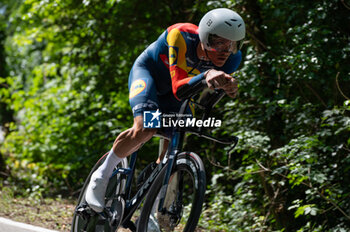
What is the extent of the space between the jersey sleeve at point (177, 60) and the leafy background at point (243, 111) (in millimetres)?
2118

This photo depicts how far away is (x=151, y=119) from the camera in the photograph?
3.23 m

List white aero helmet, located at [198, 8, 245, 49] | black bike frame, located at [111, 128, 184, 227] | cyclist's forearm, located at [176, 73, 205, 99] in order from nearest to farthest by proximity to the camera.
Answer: cyclist's forearm, located at [176, 73, 205, 99]
white aero helmet, located at [198, 8, 245, 49]
black bike frame, located at [111, 128, 184, 227]

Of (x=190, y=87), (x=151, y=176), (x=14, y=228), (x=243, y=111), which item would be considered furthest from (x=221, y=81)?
(x=243, y=111)

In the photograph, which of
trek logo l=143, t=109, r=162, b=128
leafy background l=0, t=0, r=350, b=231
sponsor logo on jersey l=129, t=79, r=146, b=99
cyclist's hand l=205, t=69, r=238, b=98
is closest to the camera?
cyclist's hand l=205, t=69, r=238, b=98

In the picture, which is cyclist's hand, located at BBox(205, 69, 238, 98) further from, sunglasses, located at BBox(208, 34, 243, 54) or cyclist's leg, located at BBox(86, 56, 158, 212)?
cyclist's leg, located at BBox(86, 56, 158, 212)

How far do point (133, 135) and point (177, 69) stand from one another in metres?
0.62

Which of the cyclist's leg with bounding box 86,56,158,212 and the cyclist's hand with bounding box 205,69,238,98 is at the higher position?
the cyclist's hand with bounding box 205,69,238,98

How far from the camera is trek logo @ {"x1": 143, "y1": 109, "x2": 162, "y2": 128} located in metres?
3.22

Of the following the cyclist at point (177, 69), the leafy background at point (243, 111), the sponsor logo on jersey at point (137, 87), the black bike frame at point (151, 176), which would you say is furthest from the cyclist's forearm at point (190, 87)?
the leafy background at point (243, 111)

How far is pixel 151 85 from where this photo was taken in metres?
3.36

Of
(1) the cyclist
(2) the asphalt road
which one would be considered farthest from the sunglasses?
(2) the asphalt road

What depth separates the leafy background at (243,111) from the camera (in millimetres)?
4969

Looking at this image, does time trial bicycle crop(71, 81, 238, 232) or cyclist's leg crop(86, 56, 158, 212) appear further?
cyclist's leg crop(86, 56, 158, 212)

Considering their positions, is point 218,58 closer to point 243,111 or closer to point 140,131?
point 140,131
